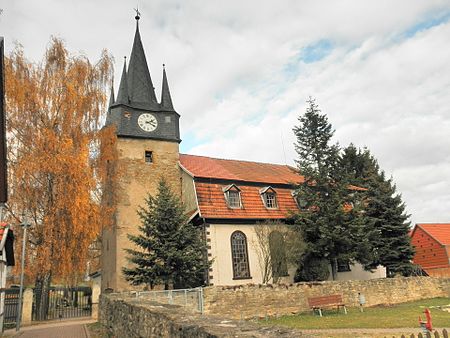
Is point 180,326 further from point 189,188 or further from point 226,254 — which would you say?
point 189,188

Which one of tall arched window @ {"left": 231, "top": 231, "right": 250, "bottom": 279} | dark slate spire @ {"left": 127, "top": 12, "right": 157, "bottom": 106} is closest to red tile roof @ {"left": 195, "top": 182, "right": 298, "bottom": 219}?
tall arched window @ {"left": 231, "top": 231, "right": 250, "bottom": 279}

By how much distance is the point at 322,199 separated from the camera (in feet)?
73.9

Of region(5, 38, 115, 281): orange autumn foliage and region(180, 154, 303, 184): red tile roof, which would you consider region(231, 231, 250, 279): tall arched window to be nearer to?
region(180, 154, 303, 184): red tile roof

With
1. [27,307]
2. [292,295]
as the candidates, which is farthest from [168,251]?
[27,307]

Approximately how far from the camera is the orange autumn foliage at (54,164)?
54.0 feet

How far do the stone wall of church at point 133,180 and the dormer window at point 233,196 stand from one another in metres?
4.02

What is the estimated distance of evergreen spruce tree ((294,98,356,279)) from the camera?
2120 centimetres

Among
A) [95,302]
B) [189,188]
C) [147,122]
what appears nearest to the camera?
[95,302]

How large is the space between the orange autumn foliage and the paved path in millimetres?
2205

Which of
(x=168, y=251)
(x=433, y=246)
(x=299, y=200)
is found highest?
(x=299, y=200)

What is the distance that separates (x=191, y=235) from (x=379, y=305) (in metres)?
10.8

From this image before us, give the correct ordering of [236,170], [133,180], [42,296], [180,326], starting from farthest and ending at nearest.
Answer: [236,170], [133,180], [42,296], [180,326]

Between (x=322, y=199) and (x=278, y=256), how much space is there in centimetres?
461

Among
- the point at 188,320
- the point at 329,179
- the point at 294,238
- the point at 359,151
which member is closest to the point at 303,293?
the point at 294,238
